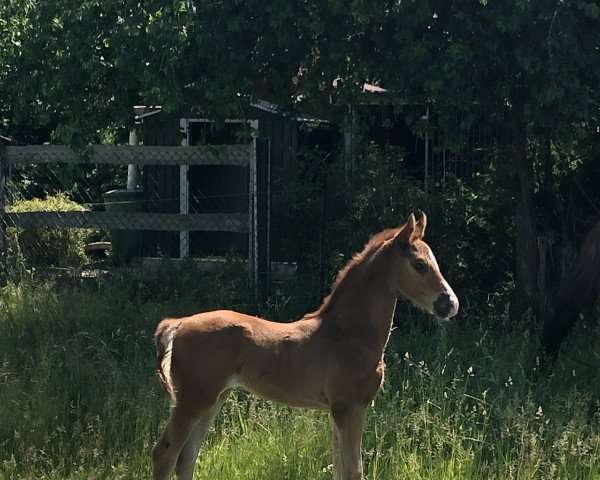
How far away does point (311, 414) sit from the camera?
538 cm

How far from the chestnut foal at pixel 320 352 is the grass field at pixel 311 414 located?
720mm

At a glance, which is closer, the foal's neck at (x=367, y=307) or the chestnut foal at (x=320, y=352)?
the chestnut foal at (x=320, y=352)

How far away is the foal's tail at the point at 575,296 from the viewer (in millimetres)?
6512

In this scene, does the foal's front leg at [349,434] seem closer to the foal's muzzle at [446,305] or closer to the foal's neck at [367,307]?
the foal's neck at [367,307]

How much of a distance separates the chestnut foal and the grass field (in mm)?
720

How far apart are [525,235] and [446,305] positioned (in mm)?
3994

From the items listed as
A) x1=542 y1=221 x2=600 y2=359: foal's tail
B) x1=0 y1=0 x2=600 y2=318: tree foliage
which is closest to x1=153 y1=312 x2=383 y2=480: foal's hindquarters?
x1=542 y1=221 x2=600 y2=359: foal's tail

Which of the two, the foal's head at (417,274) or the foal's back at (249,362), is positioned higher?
the foal's head at (417,274)

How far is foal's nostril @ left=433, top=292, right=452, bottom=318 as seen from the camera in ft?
13.4

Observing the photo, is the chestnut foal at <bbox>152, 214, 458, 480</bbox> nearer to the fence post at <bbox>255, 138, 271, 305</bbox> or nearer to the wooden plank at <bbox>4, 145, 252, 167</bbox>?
the fence post at <bbox>255, 138, 271, 305</bbox>

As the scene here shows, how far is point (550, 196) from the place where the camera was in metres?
8.27

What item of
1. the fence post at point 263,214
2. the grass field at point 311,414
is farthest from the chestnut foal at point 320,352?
the fence post at point 263,214

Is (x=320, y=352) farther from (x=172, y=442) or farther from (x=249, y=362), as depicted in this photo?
(x=172, y=442)

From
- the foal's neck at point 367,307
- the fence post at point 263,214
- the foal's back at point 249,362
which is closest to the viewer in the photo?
the foal's back at point 249,362
